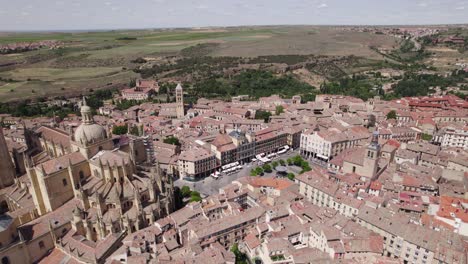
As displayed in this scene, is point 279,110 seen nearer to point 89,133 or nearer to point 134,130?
point 134,130

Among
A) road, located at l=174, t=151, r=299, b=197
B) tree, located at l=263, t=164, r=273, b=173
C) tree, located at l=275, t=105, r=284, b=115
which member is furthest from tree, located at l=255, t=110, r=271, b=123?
tree, located at l=263, t=164, r=273, b=173

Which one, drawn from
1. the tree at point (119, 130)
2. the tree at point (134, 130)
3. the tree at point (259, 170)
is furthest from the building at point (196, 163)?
the tree at point (119, 130)

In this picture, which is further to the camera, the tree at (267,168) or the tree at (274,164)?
the tree at (274,164)

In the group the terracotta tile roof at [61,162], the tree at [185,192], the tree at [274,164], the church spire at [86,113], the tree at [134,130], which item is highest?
the church spire at [86,113]

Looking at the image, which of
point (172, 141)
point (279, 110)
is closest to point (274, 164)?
point (172, 141)

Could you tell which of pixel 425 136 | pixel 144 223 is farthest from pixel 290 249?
pixel 425 136

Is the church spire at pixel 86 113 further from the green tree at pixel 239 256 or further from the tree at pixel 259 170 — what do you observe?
the tree at pixel 259 170

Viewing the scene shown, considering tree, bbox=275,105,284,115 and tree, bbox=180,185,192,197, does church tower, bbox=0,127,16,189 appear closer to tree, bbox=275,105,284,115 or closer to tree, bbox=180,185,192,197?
tree, bbox=180,185,192,197
